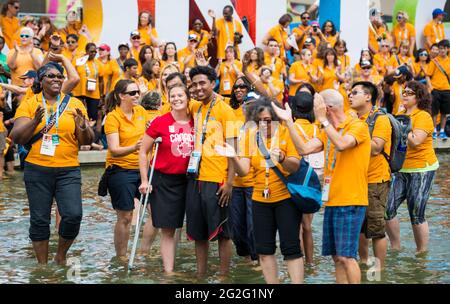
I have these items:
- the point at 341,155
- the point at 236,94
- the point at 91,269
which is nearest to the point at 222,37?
the point at 236,94

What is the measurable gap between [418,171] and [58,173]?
3798 millimetres

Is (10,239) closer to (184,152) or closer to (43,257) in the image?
(43,257)

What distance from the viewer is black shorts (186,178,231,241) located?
9.48 metres

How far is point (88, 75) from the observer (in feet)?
60.2

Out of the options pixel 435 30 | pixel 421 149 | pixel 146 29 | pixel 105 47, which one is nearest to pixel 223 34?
pixel 146 29

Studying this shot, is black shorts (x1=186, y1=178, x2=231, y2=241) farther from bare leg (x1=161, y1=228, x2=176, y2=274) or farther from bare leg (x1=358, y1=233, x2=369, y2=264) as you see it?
bare leg (x1=358, y1=233, x2=369, y2=264)

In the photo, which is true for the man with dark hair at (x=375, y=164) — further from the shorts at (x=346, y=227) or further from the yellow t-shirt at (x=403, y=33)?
the yellow t-shirt at (x=403, y=33)

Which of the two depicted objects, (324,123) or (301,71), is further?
(301,71)

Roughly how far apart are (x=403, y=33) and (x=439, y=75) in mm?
1803

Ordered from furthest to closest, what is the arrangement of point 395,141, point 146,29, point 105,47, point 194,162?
point 146,29 < point 105,47 < point 395,141 < point 194,162

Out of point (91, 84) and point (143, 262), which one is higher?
point (91, 84)

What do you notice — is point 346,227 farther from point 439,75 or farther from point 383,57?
point 439,75

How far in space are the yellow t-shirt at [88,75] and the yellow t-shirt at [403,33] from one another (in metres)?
7.91

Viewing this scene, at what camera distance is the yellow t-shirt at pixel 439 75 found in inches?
874
